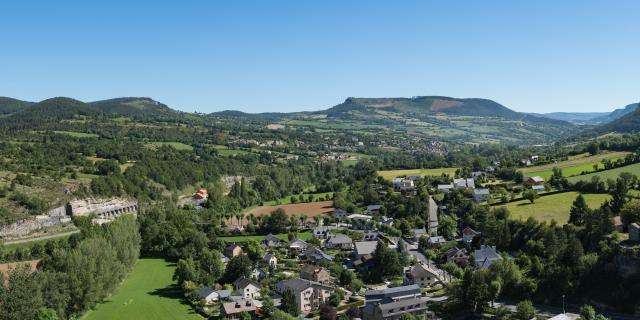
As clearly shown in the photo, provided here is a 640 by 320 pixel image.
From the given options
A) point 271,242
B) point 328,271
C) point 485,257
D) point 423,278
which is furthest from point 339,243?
point 485,257

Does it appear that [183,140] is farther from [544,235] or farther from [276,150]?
[544,235]

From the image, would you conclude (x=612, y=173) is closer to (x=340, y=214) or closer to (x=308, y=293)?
(x=340, y=214)

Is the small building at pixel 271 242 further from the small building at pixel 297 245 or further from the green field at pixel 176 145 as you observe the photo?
the green field at pixel 176 145

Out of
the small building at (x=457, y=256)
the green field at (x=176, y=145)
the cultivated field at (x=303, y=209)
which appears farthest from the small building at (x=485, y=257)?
the green field at (x=176, y=145)

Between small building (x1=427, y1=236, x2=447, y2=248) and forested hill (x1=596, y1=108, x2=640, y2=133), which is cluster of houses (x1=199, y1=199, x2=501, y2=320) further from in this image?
forested hill (x1=596, y1=108, x2=640, y2=133)

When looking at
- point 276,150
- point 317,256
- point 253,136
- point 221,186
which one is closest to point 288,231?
point 317,256

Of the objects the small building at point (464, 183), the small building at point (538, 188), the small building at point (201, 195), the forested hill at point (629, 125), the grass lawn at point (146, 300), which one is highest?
the forested hill at point (629, 125)
